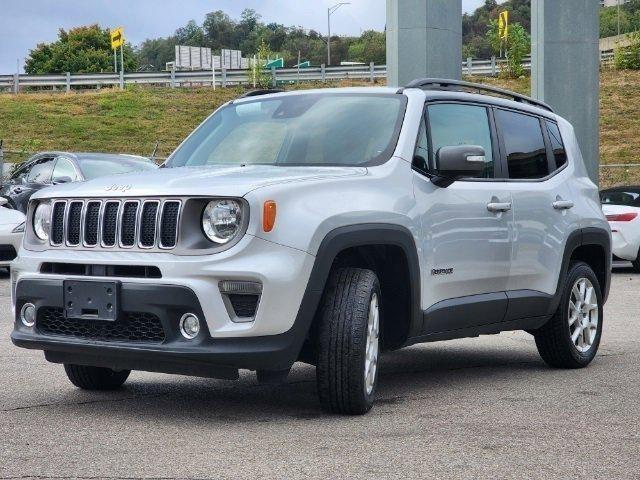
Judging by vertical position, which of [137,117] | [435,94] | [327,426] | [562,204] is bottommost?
[327,426]

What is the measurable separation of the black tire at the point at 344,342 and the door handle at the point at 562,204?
2.43 m

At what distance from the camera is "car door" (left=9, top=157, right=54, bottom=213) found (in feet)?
58.4

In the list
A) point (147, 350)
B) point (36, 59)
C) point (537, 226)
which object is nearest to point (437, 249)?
point (537, 226)

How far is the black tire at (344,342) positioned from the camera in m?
6.25

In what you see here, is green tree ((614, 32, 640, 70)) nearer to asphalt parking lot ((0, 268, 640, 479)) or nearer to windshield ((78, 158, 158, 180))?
windshield ((78, 158, 158, 180))

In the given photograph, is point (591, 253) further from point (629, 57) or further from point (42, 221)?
point (629, 57)

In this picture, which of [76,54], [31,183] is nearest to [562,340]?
[31,183]

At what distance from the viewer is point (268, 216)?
5.99 meters

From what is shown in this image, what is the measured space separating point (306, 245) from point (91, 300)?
1.10 metres

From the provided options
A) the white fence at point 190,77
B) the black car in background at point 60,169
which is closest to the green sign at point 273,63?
the white fence at point 190,77

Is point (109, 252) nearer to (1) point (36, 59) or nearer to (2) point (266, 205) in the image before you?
(2) point (266, 205)

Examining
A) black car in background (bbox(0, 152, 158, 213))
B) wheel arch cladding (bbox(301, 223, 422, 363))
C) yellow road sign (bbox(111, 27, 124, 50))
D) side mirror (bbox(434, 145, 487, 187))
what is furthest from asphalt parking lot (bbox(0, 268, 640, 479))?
yellow road sign (bbox(111, 27, 124, 50))

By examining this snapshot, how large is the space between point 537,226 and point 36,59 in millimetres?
93348

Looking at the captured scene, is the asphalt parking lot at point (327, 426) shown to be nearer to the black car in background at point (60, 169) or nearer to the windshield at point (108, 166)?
the windshield at point (108, 166)
